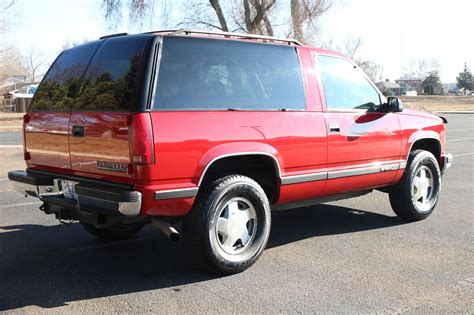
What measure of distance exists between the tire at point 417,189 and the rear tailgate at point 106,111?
12.2 ft

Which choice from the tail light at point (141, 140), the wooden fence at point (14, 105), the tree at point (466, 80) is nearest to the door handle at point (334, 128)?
the tail light at point (141, 140)

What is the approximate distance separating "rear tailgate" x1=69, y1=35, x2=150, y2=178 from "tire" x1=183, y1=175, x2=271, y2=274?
2.43ft

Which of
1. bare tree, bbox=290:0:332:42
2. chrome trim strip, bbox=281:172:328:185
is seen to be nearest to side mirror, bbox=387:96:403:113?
chrome trim strip, bbox=281:172:328:185

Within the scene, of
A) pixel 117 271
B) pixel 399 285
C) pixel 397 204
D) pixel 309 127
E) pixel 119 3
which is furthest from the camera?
pixel 119 3

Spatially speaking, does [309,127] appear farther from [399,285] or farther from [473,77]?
[473,77]

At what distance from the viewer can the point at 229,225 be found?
4.66 metres

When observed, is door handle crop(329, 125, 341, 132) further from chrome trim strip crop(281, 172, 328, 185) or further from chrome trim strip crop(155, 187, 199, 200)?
chrome trim strip crop(155, 187, 199, 200)

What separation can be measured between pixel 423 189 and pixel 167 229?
3752mm

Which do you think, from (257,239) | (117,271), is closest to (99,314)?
(117,271)

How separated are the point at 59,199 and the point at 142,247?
48.1 inches

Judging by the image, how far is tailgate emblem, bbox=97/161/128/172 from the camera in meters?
4.14

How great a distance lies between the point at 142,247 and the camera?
219 inches

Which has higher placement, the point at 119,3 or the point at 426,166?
the point at 119,3

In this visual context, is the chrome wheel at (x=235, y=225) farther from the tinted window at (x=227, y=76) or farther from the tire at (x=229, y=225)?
the tinted window at (x=227, y=76)
